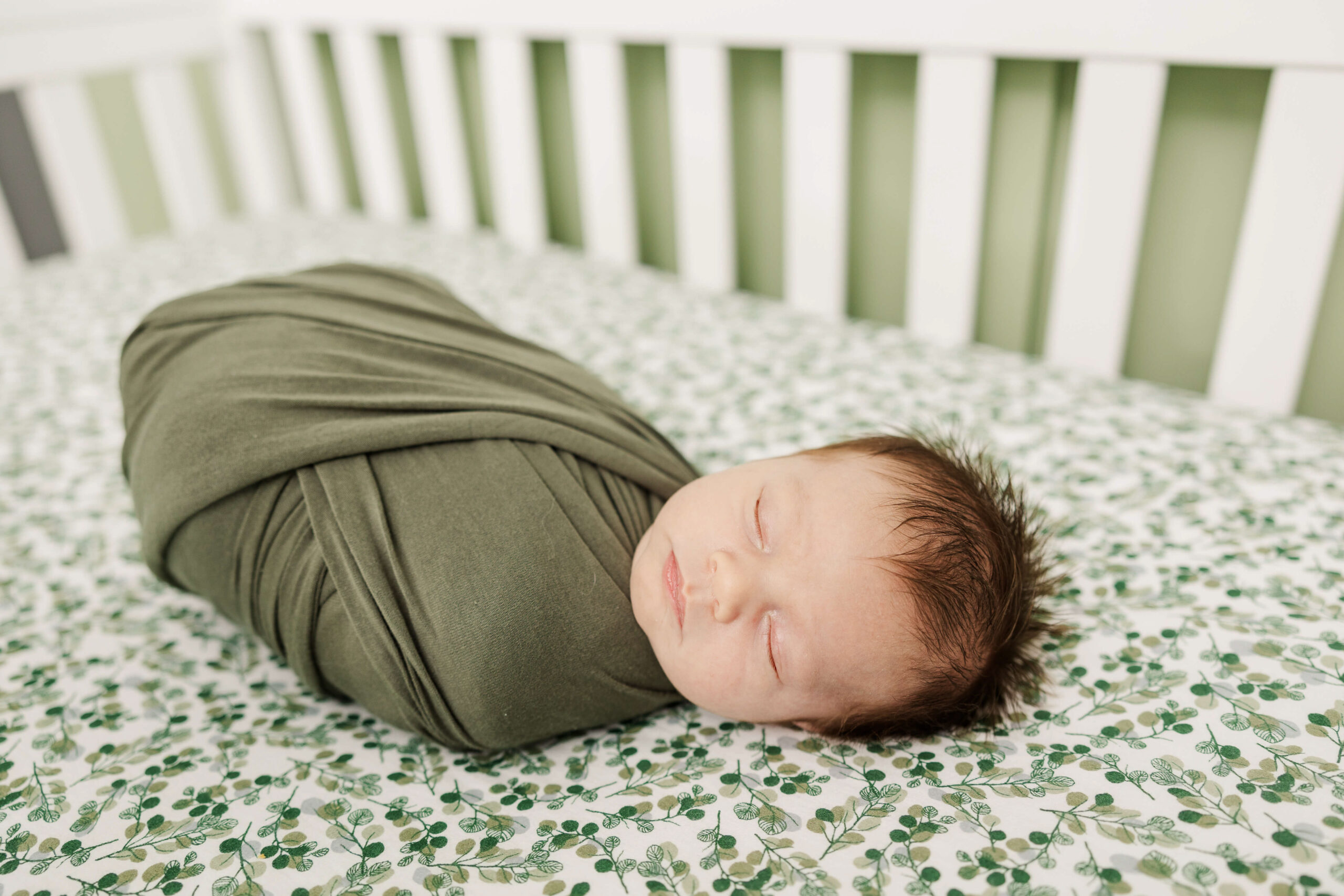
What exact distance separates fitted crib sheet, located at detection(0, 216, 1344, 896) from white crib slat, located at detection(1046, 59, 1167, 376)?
12 centimetres

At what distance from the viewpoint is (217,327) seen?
39.2 inches

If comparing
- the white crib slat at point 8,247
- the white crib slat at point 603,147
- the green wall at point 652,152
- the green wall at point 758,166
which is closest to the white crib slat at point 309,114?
the white crib slat at point 8,247

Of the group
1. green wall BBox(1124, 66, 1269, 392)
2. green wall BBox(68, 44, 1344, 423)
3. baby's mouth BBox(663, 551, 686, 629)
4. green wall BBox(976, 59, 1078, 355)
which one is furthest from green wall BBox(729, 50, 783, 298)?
baby's mouth BBox(663, 551, 686, 629)

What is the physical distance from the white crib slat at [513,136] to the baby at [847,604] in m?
1.25

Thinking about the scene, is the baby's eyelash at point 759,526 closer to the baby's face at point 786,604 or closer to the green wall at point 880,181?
the baby's face at point 786,604

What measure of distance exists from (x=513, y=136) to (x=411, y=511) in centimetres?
123

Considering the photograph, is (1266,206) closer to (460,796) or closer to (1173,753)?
(1173,753)

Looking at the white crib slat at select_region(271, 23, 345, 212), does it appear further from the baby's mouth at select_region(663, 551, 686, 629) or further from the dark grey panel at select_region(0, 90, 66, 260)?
the baby's mouth at select_region(663, 551, 686, 629)

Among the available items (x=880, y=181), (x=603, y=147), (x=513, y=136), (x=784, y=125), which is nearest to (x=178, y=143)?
(x=513, y=136)

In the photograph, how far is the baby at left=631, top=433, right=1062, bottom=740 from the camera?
2.23 ft

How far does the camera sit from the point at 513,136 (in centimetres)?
180

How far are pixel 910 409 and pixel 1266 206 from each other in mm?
443

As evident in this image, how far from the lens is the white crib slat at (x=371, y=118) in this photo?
1.99 m

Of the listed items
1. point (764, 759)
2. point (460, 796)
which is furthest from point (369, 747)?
point (764, 759)
